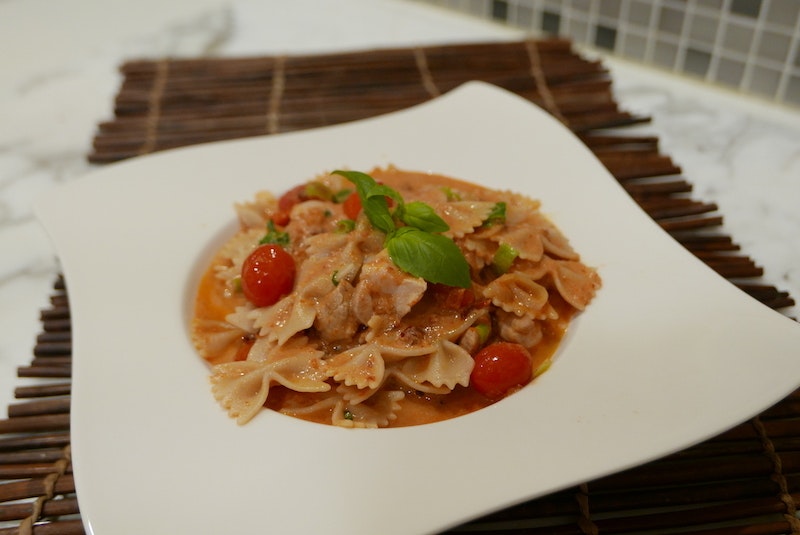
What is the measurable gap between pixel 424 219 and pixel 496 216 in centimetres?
40

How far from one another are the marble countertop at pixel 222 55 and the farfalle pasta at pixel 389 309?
115cm

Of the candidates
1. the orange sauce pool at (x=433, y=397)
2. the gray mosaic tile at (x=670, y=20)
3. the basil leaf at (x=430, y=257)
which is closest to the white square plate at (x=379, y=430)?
the orange sauce pool at (x=433, y=397)

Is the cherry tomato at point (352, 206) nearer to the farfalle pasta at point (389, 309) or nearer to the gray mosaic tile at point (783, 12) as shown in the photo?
the farfalle pasta at point (389, 309)

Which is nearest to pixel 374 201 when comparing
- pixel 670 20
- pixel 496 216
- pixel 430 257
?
pixel 430 257

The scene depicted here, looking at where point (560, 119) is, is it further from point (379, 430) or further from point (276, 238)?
point (379, 430)

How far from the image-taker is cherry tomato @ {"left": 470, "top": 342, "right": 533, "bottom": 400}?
3062mm

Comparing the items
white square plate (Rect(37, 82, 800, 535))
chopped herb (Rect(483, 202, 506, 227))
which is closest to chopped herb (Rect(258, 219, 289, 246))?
white square plate (Rect(37, 82, 800, 535))

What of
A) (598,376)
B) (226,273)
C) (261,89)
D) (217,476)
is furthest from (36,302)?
(598,376)

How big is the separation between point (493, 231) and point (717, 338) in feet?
3.57

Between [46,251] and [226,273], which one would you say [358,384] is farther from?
[46,251]

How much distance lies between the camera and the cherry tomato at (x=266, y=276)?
346cm

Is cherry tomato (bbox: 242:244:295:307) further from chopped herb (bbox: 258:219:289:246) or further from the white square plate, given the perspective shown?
the white square plate

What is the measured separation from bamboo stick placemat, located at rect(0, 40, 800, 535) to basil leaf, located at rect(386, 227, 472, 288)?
95cm

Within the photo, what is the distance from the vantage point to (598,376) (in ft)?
9.46
